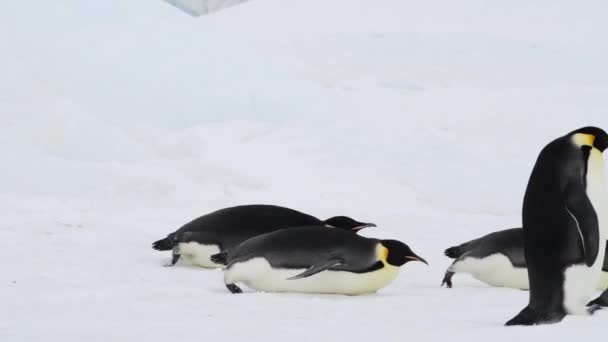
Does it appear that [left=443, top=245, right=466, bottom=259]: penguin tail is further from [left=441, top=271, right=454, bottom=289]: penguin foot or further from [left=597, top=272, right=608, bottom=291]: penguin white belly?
[left=597, top=272, right=608, bottom=291]: penguin white belly

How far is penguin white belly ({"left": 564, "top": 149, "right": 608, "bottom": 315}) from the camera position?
→ 3252 millimetres

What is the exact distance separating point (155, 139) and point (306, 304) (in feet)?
16.3

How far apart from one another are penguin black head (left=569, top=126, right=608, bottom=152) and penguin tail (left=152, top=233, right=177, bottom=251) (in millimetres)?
1929

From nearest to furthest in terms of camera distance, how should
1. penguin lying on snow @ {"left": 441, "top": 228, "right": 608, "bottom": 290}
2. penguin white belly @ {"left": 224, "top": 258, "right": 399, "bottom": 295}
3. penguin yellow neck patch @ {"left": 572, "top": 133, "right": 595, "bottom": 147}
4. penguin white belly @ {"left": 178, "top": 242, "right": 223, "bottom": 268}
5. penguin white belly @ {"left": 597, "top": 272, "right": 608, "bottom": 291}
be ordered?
1. penguin yellow neck patch @ {"left": 572, "top": 133, "right": 595, "bottom": 147}
2. penguin white belly @ {"left": 224, "top": 258, "right": 399, "bottom": 295}
3. penguin white belly @ {"left": 597, "top": 272, "right": 608, "bottom": 291}
4. penguin lying on snow @ {"left": 441, "top": 228, "right": 608, "bottom": 290}
5. penguin white belly @ {"left": 178, "top": 242, "right": 223, "bottom": 268}

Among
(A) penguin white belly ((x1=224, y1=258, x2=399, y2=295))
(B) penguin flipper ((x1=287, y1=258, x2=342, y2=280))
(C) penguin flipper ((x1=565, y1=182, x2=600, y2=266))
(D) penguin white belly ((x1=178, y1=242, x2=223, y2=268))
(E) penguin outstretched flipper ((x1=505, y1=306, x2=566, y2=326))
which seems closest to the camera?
(E) penguin outstretched flipper ((x1=505, y1=306, x2=566, y2=326))

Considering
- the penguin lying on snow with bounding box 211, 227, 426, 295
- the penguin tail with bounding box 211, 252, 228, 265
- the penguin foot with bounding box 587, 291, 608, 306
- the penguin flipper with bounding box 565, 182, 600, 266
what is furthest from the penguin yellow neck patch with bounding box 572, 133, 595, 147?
the penguin tail with bounding box 211, 252, 228, 265

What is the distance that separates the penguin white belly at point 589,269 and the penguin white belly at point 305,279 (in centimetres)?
74

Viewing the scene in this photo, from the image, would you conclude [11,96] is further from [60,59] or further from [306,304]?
[306,304]

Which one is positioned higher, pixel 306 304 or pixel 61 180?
pixel 306 304

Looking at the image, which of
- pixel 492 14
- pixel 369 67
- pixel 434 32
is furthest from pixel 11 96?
pixel 492 14

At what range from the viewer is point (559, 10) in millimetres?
21047

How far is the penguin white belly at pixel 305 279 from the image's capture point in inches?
147

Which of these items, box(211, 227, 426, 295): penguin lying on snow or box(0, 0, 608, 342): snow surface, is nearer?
box(0, 0, 608, 342): snow surface

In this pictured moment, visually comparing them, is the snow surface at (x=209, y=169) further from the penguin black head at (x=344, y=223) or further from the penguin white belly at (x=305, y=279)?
the penguin black head at (x=344, y=223)
